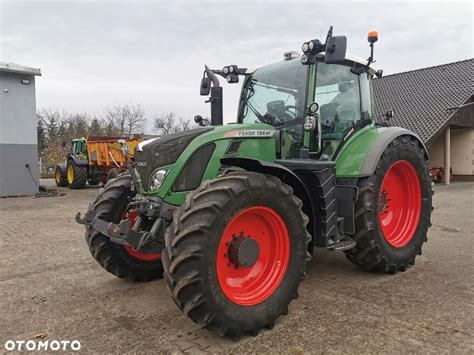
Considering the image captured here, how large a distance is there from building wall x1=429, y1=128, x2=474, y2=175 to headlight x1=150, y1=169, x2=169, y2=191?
18.2 meters

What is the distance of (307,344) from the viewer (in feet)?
9.23

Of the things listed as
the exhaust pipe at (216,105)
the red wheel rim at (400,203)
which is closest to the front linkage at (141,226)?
the exhaust pipe at (216,105)

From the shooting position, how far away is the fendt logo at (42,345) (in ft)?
9.32

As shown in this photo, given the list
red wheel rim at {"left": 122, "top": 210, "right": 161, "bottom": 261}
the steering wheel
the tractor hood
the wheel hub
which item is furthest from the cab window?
red wheel rim at {"left": 122, "top": 210, "right": 161, "bottom": 261}

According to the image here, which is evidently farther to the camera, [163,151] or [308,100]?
[308,100]

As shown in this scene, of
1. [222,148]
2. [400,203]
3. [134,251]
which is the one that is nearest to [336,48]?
[222,148]

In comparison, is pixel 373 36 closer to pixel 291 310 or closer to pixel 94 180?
pixel 291 310

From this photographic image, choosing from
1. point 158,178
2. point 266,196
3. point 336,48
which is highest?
point 336,48

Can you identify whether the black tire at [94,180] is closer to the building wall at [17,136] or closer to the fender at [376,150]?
the building wall at [17,136]

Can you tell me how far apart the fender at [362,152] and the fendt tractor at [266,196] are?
13 millimetres

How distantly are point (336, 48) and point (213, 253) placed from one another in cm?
211

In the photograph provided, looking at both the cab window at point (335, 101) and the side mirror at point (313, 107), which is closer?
the side mirror at point (313, 107)

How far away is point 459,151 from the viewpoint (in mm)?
19156

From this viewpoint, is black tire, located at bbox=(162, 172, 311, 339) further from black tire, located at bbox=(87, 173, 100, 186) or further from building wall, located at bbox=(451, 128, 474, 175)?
building wall, located at bbox=(451, 128, 474, 175)
